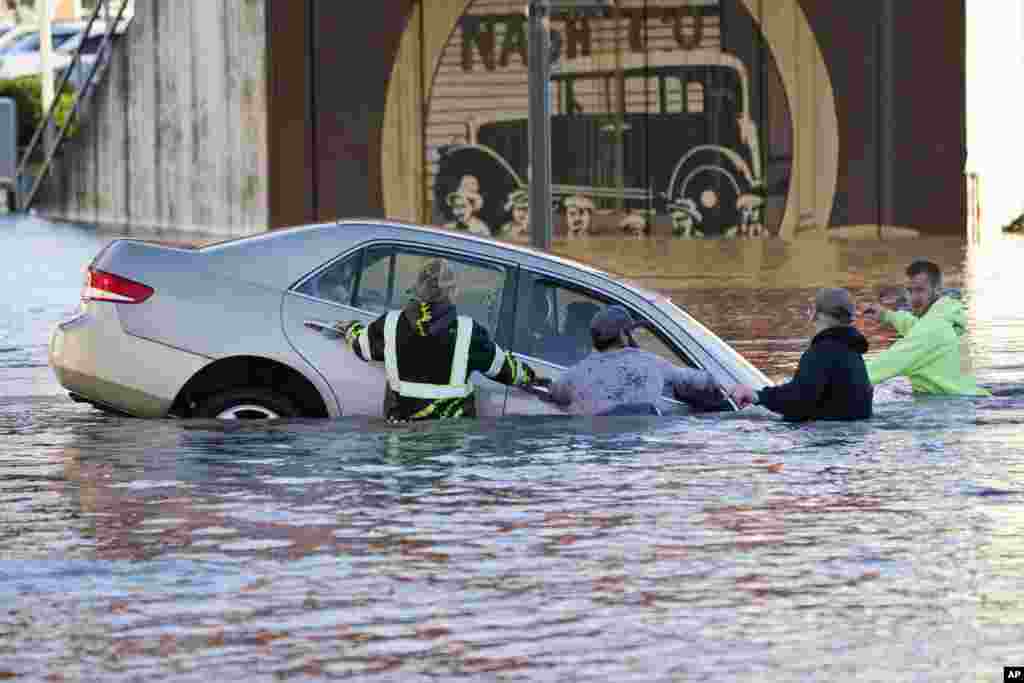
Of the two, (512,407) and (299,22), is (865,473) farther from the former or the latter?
(299,22)

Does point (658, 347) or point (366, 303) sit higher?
point (366, 303)

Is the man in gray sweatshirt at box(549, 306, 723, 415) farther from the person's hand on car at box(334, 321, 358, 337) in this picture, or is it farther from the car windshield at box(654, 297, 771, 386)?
the person's hand on car at box(334, 321, 358, 337)

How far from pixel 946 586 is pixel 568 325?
13.6 feet

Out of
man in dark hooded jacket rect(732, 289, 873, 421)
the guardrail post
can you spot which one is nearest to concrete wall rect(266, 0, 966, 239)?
the guardrail post

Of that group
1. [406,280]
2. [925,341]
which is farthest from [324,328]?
[925,341]

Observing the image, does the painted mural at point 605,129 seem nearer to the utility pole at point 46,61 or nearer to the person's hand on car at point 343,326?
the utility pole at point 46,61

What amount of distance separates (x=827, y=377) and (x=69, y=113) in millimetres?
36809

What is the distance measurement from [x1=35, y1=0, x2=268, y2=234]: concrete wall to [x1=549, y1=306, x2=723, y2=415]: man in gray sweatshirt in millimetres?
25953

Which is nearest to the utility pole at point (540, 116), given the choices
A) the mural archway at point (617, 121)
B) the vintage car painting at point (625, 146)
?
the mural archway at point (617, 121)

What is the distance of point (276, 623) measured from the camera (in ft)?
23.9

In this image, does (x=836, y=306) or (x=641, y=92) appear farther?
(x=641, y=92)

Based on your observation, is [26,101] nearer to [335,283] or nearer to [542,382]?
[335,283]

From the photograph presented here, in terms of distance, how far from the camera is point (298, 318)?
11.4 m

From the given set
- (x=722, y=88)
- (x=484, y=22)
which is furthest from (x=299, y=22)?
(x=722, y=88)
